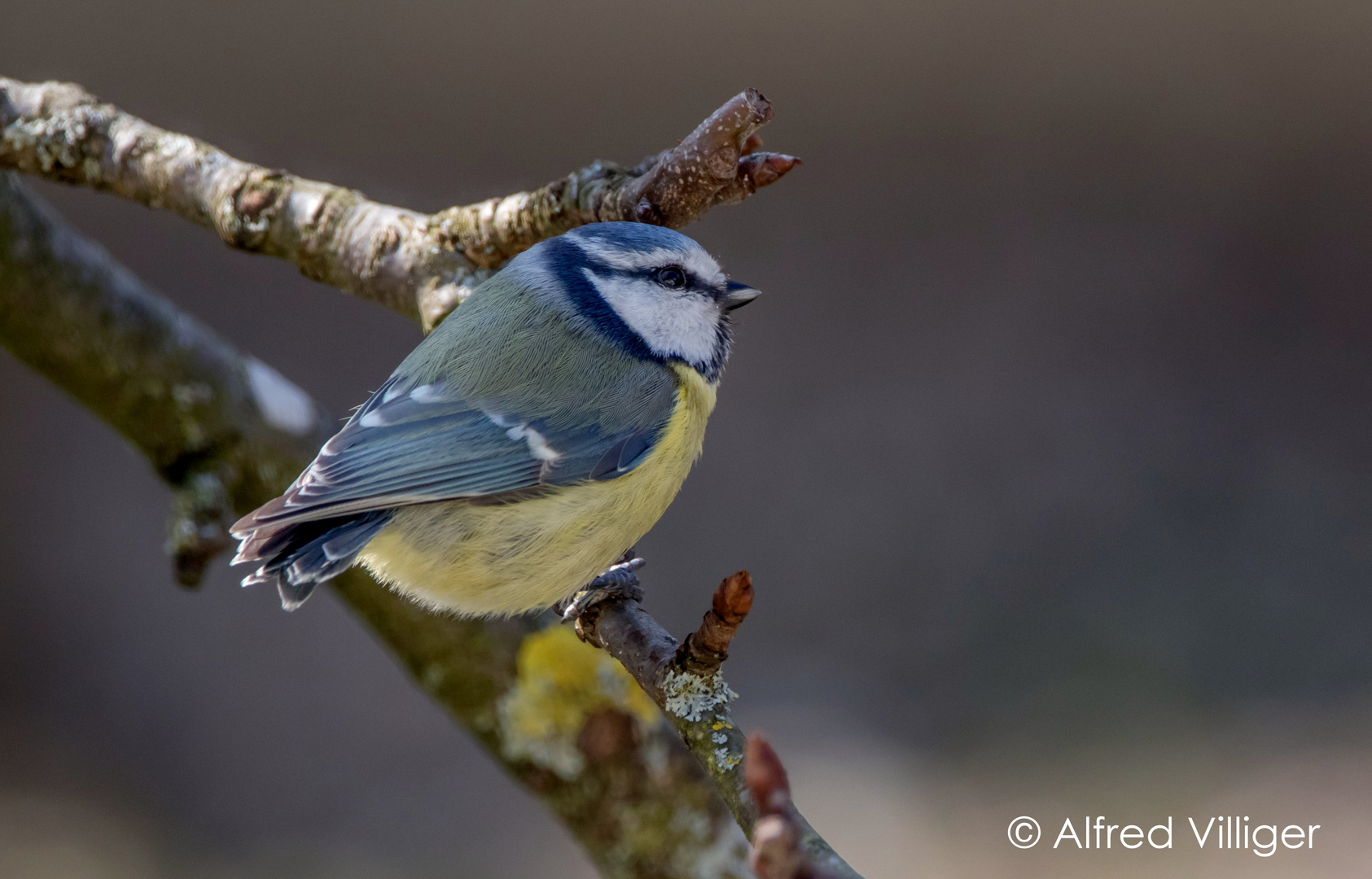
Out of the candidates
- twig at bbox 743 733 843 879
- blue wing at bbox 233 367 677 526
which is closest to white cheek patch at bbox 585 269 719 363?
blue wing at bbox 233 367 677 526

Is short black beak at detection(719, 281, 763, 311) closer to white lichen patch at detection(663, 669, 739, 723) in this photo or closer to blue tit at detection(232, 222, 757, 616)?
blue tit at detection(232, 222, 757, 616)

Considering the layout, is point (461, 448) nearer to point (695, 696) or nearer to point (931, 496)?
point (695, 696)

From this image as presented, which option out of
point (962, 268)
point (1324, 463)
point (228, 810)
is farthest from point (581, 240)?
point (1324, 463)

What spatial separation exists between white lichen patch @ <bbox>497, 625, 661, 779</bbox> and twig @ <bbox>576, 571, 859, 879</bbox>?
0.34m

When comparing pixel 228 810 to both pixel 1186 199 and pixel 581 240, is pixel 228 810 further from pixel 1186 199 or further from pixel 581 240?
pixel 1186 199

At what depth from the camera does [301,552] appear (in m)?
1.00

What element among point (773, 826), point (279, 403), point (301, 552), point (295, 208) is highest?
point (295, 208)

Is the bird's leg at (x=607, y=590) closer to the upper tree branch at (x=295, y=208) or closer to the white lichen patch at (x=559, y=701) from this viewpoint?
the white lichen patch at (x=559, y=701)

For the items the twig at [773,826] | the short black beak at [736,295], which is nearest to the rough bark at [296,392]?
the short black beak at [736,295]

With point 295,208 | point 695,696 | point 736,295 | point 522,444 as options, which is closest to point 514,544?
point 522,444

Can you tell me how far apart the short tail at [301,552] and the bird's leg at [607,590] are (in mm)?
231

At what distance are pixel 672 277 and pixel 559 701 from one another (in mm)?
537

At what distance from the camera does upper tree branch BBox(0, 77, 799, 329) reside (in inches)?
50.1

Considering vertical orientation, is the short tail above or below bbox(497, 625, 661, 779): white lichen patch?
below
